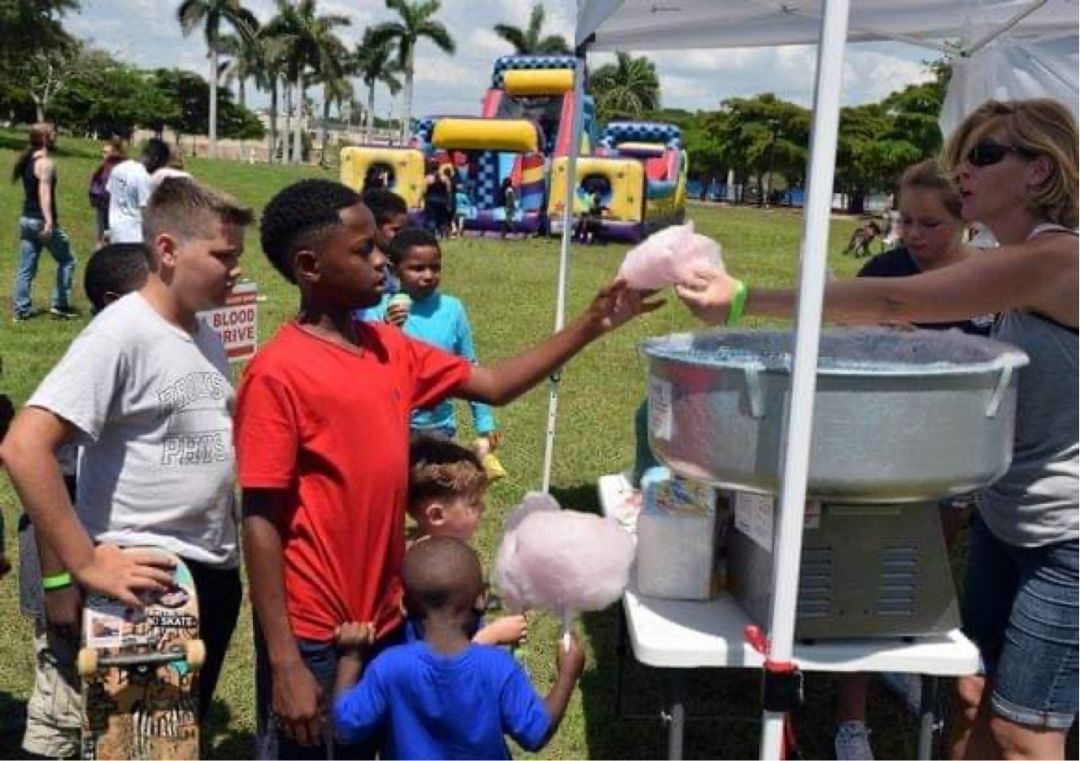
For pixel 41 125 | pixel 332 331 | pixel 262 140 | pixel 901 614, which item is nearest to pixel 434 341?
pixel 332 331

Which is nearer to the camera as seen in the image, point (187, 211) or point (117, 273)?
point (187, 211)

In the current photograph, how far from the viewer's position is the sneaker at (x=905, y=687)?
3.42 m

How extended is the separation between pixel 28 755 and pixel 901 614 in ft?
7.54

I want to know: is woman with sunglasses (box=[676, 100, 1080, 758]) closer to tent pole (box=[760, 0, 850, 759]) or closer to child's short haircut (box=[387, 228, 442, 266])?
tent pole (box=[760, 0, 850, 759])

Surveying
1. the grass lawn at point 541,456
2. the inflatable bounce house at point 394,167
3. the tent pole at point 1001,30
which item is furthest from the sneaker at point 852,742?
the inflatable bounce house at point 394,167

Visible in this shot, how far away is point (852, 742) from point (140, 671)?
6.12ft

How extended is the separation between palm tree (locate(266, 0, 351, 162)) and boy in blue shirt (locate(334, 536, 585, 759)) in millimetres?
50257

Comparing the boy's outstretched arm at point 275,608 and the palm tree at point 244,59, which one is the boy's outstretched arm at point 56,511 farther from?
the palm tree at point 244,59

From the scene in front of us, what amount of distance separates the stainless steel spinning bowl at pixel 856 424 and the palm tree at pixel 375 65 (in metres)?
49.2

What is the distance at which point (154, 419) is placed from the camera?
6.77 ft

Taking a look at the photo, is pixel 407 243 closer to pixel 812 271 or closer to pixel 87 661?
pixel 87 661

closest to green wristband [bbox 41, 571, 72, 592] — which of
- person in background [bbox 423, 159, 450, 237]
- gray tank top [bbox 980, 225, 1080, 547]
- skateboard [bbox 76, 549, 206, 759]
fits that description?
skateboard [bbox 76, 549, 206, 759]

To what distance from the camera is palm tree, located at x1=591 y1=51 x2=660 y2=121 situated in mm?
58062

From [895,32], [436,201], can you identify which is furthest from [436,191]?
[895,32]
